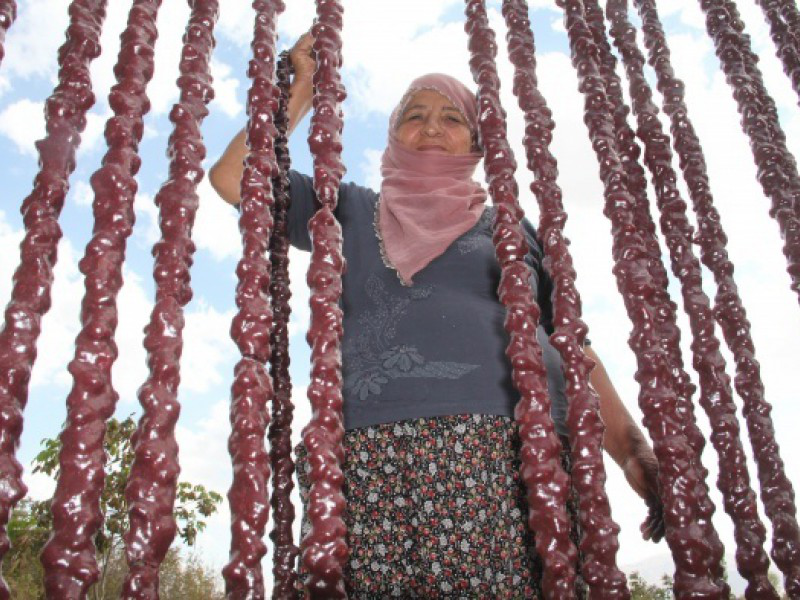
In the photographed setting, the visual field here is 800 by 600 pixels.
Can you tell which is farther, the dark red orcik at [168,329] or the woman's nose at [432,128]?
the woman's nose at [432,128]

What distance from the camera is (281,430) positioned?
6.41 ft

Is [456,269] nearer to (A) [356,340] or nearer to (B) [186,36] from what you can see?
(A) [356,340]

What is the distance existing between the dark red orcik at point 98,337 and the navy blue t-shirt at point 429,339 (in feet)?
2.96

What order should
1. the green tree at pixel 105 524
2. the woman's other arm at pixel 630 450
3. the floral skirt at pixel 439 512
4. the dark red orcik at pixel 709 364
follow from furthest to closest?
the green tree at pixel 105 524
the woman's other arm at pixel 630 450
the floral skirt at pixel 439 512
the dark red orcik at pixel 709 364

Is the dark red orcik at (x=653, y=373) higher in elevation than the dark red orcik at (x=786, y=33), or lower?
lower

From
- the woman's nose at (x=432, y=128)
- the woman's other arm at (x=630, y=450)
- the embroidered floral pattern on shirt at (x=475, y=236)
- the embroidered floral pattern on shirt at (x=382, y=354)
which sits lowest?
the woman's other arm at (x=630, y=450)

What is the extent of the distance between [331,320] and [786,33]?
78.1 inches

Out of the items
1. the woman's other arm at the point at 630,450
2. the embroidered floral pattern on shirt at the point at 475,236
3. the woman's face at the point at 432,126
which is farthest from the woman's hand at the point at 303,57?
the woman's other arm at the point at 630,450

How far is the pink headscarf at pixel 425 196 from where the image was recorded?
88.1 inches

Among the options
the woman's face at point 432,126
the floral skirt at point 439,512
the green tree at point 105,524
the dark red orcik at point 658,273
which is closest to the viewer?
the dark red orcik at point 658,273

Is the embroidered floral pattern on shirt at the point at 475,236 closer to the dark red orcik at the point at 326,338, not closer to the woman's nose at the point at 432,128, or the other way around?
the woman's nose at the point at 432,128

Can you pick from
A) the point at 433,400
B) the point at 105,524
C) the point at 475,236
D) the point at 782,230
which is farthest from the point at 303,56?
the point at 105,524

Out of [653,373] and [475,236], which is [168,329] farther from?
[475,236]

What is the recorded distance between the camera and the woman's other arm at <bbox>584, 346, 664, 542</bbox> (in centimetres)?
215
